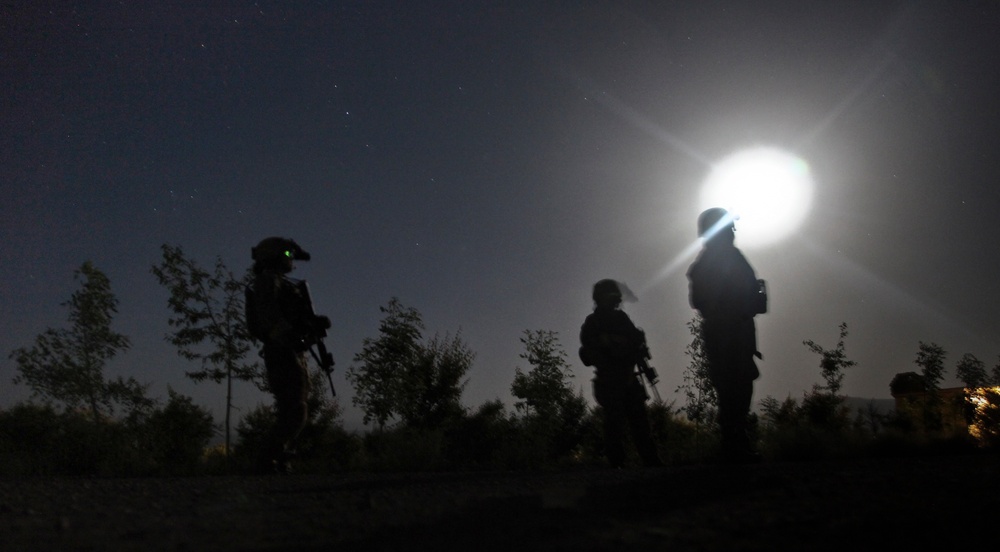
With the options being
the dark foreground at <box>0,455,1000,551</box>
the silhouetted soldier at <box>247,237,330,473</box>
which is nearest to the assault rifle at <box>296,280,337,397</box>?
the silhouetted soldier at <box>247,237,330,473</box>

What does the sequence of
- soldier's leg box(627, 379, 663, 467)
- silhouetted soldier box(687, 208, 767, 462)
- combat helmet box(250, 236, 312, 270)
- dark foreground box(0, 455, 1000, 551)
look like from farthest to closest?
combat helmet box(250, 236, 312, 270), soldier's leg box(627, 379, 663, 467), silhouetted soldier box(687, 208, 767, 462), dark foreground box(0, 455, 1000, 551)

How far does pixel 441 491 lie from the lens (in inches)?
146

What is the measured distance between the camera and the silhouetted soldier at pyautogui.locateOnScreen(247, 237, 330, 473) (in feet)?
21.3

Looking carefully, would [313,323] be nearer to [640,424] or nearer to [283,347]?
[283,347]


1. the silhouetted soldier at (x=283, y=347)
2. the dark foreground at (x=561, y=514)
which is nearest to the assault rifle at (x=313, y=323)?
the silhouetted soldier at (x=283, y=347)

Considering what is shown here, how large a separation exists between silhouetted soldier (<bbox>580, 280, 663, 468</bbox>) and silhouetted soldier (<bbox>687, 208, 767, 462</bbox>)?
3.33 ft

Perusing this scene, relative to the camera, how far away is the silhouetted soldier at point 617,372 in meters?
6.65

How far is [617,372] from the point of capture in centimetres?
683

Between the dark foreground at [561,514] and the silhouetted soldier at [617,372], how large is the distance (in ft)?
8.19

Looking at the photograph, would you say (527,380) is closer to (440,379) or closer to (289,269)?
(440,379)

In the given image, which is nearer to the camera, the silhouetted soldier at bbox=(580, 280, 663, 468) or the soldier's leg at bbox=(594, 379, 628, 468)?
the soldier's leg at bbox=(594, 379, 628, 468)

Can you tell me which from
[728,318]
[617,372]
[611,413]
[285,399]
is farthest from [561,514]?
[285,399]

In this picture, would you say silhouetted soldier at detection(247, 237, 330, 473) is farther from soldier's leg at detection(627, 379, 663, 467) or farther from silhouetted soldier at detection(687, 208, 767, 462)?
silhouetted soldier at detection(687, 208, 767, 462)

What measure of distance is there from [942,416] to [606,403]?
707 cm
